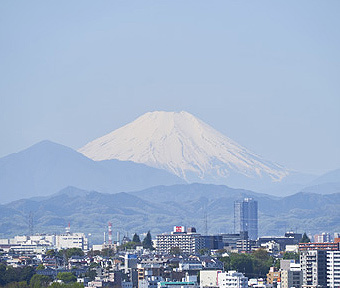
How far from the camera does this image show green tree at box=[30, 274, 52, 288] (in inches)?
3416

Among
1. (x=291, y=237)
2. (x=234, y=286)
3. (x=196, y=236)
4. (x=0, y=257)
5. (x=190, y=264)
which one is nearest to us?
(x=234, y=286)

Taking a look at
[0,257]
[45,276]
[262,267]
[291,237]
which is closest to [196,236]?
[291,237]

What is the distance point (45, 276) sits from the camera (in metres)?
95.1

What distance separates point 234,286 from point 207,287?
1950mm

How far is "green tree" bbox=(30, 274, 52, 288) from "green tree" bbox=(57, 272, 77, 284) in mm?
2201

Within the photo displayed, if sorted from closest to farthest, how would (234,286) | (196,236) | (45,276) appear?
(234,286), (45,276), (196,236)

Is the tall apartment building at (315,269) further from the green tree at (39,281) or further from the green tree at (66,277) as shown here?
the green tree at (66,277)

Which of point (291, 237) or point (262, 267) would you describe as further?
point (291, 237)

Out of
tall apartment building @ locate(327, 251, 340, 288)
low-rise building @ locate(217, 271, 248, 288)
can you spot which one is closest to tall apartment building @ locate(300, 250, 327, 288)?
tall apartment building @ locate(327, 251, 340, 288)

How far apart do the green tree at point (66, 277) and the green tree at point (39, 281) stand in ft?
7.22

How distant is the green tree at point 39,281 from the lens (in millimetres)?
86775

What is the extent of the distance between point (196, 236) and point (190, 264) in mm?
51222

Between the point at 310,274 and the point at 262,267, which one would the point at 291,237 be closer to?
the point at 262,267

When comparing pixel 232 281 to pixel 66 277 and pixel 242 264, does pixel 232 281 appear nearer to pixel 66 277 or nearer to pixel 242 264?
pixel 66 277
